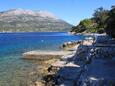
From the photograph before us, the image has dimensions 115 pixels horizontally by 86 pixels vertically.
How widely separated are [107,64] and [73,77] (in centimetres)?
526

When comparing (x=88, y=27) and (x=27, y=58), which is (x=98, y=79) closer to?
(x=27, y=58)

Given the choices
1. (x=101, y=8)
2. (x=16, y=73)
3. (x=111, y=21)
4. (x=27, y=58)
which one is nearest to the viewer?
(x=16, y=73)

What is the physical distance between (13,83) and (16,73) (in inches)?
265

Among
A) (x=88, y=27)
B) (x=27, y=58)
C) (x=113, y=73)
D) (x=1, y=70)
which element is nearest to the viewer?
(x=113, y=73)

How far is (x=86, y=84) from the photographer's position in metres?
19.0

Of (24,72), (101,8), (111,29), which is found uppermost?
(101,8)

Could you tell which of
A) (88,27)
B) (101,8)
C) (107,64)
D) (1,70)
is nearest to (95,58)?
(107,64)

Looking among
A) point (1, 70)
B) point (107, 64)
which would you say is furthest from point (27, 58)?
point (107, 64)

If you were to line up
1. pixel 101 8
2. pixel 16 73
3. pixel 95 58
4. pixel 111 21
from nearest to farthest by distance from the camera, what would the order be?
pixel 95 58 < pixel 16 73 < pixel 111 21 < pixel 101 8

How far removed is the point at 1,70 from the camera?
37250 millimetres

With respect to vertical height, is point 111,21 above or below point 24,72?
above

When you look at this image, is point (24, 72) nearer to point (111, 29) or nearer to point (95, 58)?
point (95, 58)

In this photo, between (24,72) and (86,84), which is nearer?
(86,84)

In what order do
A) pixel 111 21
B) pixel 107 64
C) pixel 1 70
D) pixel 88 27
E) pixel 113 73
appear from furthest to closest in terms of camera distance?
pixel 88 27, pixel 111 21, pixel 1 70, pixel 107 64, pixel 113 73
